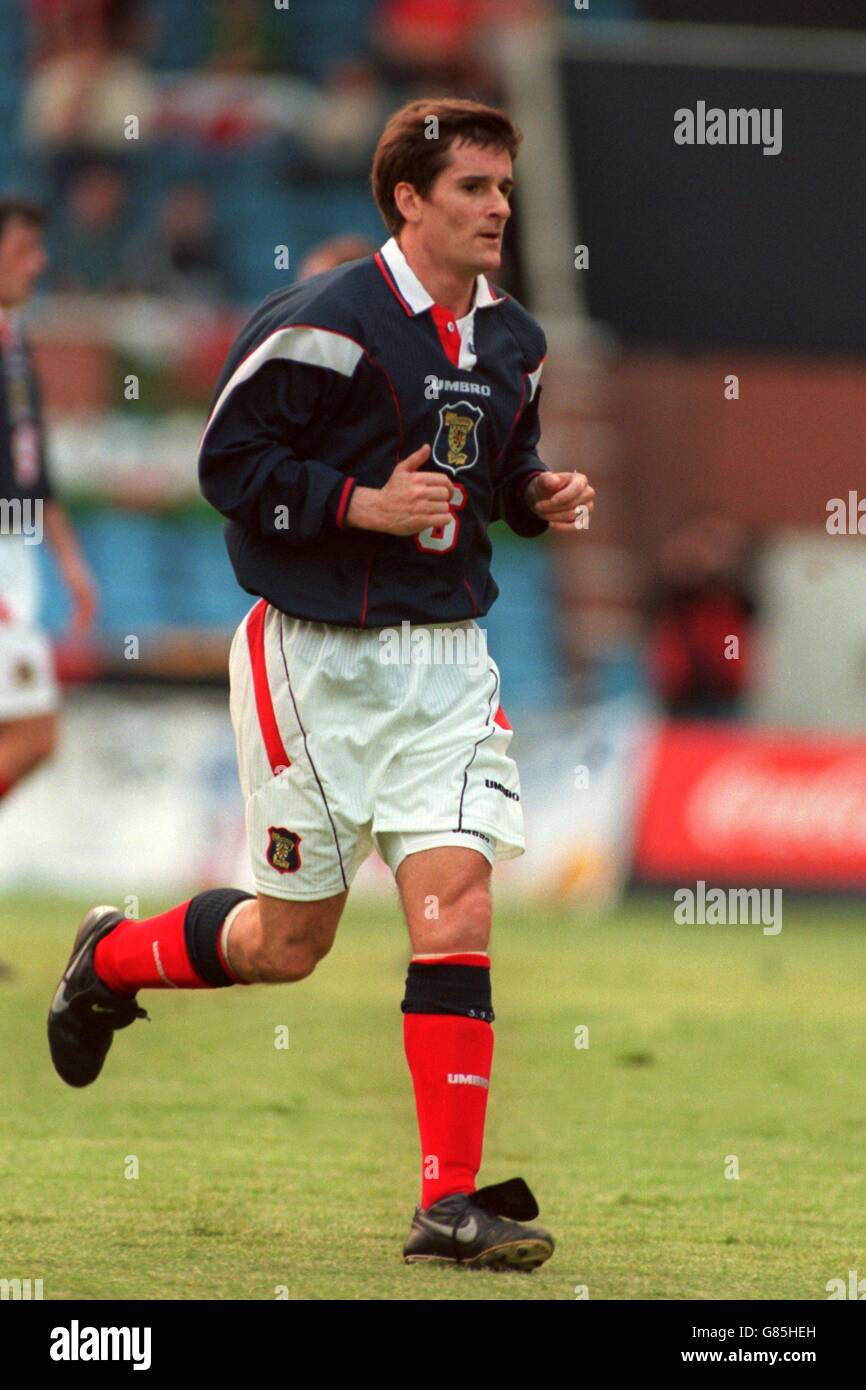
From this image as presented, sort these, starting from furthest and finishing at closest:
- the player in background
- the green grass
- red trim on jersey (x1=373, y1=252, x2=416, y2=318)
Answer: the player in background → red trim on jersey (x1=373, y1=252, x2=416, y2=318) → the green grass

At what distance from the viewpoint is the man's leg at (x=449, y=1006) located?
549 cm

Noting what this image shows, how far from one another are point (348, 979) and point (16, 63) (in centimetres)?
1289

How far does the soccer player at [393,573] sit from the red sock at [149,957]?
10.8 inches

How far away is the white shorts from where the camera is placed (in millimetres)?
5703

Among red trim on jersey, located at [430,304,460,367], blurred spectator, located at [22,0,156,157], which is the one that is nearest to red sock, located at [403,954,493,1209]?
red trim on jersey, located at [430,304,460,367]

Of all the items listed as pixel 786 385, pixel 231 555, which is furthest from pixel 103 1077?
pixel 786 385

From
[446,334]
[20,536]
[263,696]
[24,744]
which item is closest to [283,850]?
[263,696]

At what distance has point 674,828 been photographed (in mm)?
15828

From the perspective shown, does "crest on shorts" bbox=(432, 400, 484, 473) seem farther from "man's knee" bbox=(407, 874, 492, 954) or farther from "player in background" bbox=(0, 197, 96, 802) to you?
"player in background" bbox=(0, 197, 96, 802)

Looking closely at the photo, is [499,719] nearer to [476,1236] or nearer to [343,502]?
[343,502]

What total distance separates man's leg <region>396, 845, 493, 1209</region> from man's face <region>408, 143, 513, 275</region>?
4.46ft

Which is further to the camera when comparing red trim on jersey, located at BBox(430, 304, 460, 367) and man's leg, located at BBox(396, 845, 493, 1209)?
red trim on jersey, located at BBox(430, 304, 460, 367)

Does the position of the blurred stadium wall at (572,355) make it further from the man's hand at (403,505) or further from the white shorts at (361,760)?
the man's hand at (403,505)

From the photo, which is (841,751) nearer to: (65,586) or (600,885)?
(600,885)
